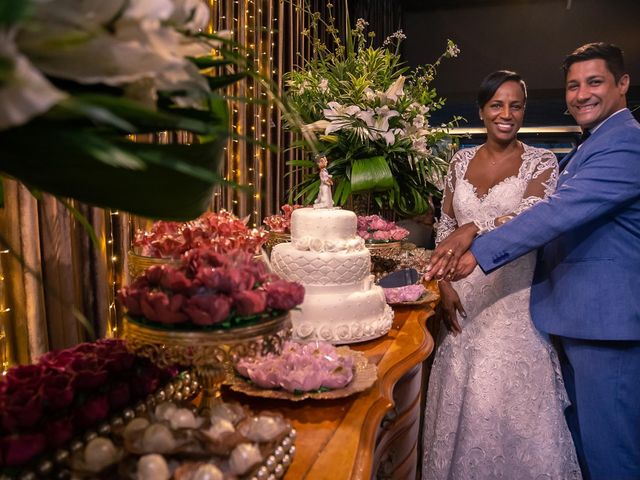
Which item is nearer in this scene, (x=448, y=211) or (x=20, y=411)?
(x=20, y=411)

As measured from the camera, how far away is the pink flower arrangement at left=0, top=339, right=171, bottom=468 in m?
0.75

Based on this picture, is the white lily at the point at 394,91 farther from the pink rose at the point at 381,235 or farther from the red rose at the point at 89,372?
the red rose at the point at 89,372

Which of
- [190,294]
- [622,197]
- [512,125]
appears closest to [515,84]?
[512,125]

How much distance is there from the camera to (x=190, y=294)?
0.92m

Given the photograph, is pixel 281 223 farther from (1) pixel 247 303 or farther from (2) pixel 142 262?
(1) pixel 247 303

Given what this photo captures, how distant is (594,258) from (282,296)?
5.40 feet

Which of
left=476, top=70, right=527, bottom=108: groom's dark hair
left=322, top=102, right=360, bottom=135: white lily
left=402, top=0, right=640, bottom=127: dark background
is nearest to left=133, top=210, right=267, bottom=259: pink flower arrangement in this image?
left=322, top=102, right=360, bottom=135: white lily

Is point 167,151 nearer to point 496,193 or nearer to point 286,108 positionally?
point 286,108

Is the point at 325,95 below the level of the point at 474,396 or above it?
above

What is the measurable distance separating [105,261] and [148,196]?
1315 mm

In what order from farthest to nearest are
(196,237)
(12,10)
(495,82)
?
(495,82), (196,237), (12,10)

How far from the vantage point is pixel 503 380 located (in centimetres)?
235

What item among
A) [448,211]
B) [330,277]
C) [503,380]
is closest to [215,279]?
[330,277]

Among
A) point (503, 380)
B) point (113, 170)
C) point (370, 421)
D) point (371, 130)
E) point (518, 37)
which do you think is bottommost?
point (503, 380)
